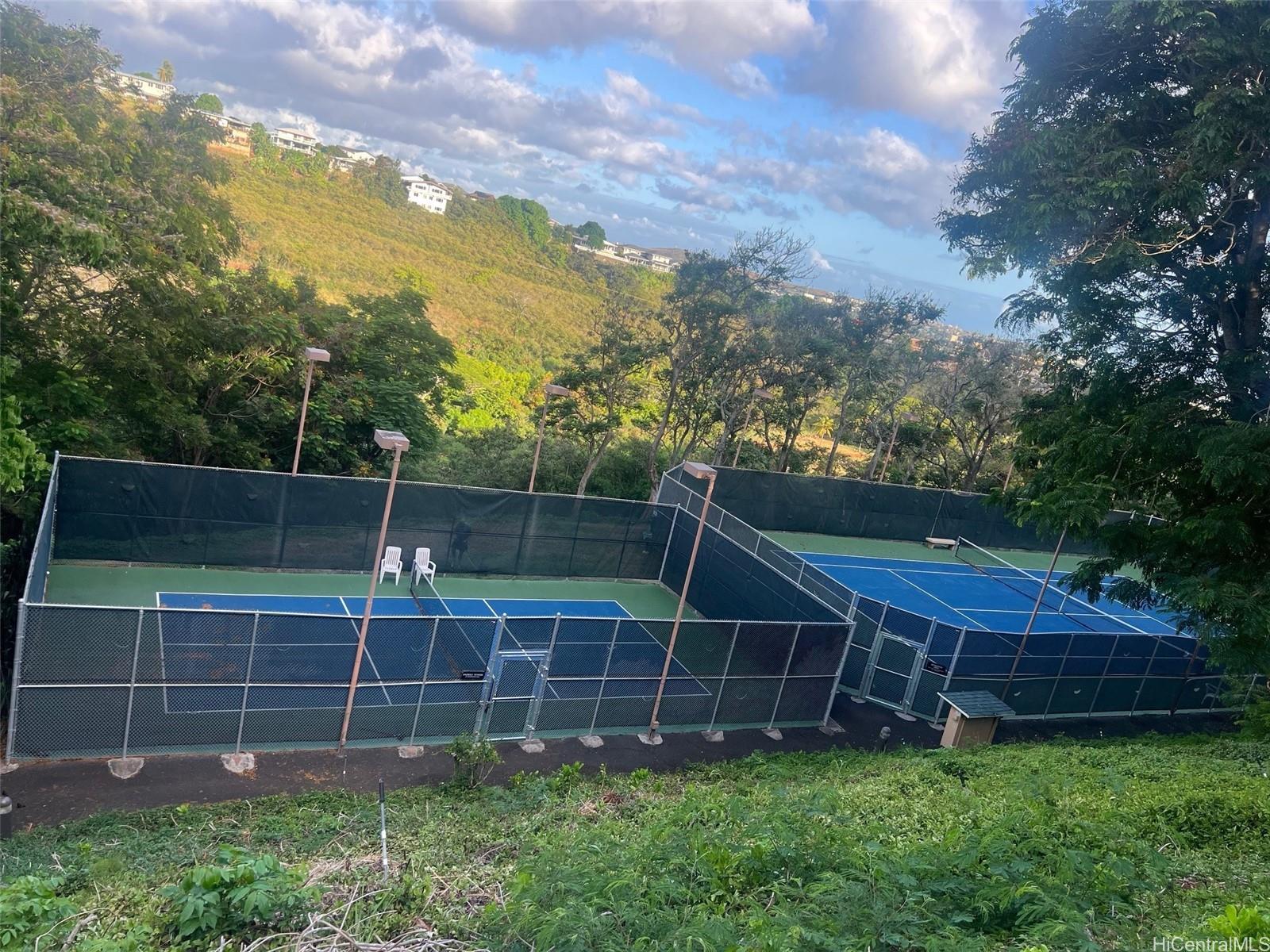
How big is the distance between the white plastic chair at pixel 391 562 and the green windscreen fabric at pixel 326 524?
41 cm

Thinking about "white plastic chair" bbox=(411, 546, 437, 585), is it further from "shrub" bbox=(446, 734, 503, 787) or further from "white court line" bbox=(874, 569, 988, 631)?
"white court line" bbox=(874, 569, 988, 631)

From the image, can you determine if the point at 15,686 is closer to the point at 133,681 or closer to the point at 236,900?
the point at 133,681

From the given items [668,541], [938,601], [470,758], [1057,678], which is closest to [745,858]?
[470,758]

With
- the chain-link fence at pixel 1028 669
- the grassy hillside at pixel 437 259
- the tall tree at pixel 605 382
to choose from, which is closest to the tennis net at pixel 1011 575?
the chain-link fence at pixel 1028 669

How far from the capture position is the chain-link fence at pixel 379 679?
9.84 metres

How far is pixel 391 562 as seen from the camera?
58.6 feet

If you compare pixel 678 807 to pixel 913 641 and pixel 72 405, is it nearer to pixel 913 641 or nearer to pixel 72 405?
pixel 913 641

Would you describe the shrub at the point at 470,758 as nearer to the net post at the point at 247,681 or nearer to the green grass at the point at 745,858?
the green grass at the point at 745,858

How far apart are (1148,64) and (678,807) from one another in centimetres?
1398

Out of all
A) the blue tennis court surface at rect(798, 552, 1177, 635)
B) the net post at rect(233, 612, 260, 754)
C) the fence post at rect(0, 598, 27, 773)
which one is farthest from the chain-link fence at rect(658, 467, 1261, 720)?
the fence post at rect(0, 598, 27, 773)

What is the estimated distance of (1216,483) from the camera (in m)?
12.5

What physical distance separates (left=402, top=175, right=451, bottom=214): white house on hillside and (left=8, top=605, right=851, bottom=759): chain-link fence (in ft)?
257

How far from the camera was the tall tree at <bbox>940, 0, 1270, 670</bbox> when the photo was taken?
12617mm

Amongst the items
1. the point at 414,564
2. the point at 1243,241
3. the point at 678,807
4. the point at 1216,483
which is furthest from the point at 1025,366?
the point at 678,807
